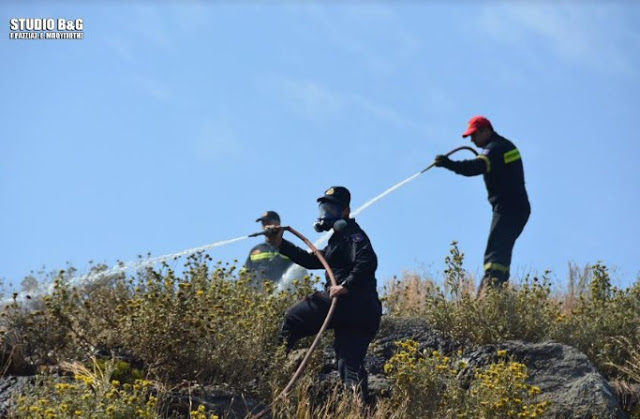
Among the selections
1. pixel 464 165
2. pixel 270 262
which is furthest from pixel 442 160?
pixel 270 262

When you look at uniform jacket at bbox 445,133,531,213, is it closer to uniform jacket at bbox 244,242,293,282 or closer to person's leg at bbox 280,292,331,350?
uniform jacket at bbox 244,242,293,282

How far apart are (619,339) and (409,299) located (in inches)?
130

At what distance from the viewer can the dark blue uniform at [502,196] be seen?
48.9 feet

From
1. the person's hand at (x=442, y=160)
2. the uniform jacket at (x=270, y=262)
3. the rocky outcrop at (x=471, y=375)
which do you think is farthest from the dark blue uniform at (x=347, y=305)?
the uniform jacket at (x=270, y=262)

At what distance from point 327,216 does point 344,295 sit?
0.72 m

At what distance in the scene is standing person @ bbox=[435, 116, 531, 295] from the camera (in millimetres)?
14867

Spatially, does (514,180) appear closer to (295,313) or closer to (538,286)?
(538,286)

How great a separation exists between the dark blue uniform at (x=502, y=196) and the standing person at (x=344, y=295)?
382 centimetres

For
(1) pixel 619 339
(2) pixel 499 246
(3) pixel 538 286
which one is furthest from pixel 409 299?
(1) pixel 619 339

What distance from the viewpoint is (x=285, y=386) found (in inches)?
434

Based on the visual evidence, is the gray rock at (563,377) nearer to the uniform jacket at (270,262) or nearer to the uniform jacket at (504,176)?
the uniform jacket at (504,176)

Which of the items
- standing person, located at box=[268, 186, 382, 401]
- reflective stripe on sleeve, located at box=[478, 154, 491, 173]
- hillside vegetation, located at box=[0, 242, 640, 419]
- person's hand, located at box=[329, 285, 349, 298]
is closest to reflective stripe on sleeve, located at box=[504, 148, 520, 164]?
reflective stripe on sleeve, located at box=[478, 154, 491, 173]

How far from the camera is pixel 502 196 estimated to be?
15.1 metres

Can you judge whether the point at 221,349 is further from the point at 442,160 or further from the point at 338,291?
the point at 442,160
